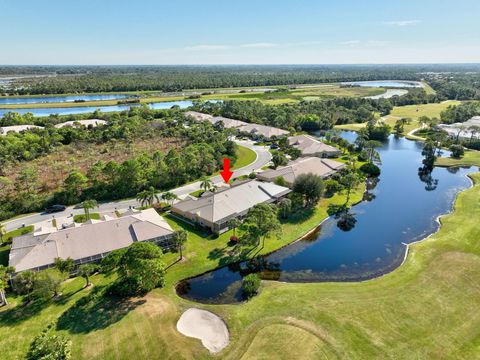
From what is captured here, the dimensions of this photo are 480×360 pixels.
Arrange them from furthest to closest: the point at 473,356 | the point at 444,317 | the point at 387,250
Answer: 1. the point at 387,250
2. the point at 444,317
3. the point at 473,356

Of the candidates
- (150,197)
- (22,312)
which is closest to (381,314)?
(22,312)

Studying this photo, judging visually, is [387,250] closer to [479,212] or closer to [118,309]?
[479,212]

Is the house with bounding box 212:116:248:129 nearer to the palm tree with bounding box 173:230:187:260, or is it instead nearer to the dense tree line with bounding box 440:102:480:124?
the palm tree with bounding box 173:230:187:260

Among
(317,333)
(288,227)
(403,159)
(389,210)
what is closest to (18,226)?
(288,227)

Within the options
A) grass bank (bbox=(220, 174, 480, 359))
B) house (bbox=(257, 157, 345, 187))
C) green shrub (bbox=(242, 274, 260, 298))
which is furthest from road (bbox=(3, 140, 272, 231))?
grass bank (bbox=(220, 174, 480, 359))

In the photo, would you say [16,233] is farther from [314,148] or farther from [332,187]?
[314,148]

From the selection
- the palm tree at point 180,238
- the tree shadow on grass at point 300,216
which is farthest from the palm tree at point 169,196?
the tree shadow on grass at point 300,216

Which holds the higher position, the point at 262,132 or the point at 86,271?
the point at 262,132
